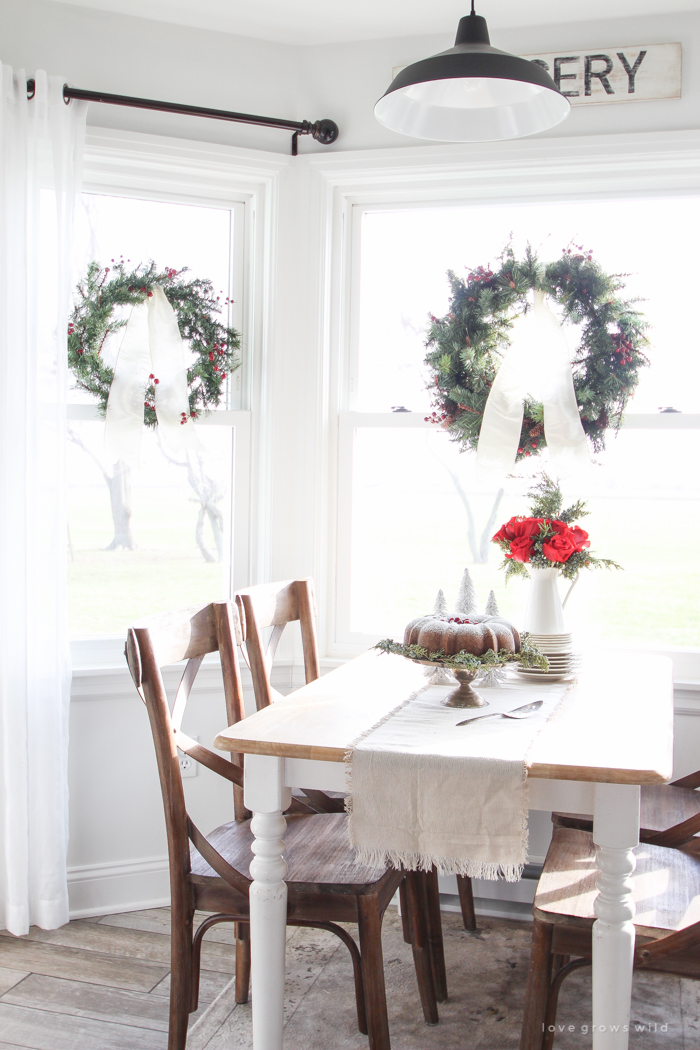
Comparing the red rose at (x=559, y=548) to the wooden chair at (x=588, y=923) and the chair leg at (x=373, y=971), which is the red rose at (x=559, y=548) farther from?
the chair leg at (x=373, y=971)

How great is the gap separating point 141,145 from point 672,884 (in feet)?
8.07

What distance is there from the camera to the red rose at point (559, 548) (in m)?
2.14

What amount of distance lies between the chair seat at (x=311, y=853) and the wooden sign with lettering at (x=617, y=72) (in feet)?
7.18

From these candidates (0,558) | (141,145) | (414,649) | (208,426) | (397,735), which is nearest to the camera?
(397,735)

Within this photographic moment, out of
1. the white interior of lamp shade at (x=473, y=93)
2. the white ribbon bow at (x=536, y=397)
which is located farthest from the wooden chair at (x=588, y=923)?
the white interior of lamp shade at (x=473, y=93)

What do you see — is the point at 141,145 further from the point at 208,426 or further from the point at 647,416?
the point at 647,416

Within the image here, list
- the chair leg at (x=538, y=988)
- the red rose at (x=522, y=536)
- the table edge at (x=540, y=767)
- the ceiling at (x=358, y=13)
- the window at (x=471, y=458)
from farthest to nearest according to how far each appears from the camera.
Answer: the window at (x=471, y=458)
the ceiling at (x=358, y=13)
the red rose at (x=522, y=536)
the chair leg at (x=538, y=988)
the table edge at (x=540, y=767)

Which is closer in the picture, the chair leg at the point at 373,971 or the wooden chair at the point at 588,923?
the wooden chair at the point at 588,923

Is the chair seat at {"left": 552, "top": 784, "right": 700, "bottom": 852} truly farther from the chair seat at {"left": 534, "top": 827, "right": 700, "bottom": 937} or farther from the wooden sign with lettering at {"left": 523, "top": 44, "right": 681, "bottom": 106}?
the wooden sign with lettering at {"left": 523, "top": 44, "right": 681, "bottom": 106}

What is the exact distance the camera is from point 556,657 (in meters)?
2.15

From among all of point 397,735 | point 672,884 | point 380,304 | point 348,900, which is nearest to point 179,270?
point 380,304

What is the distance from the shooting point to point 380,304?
115 inches

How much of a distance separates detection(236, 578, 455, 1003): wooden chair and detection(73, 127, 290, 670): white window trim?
1.24ft

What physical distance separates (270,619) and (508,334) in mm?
1135
